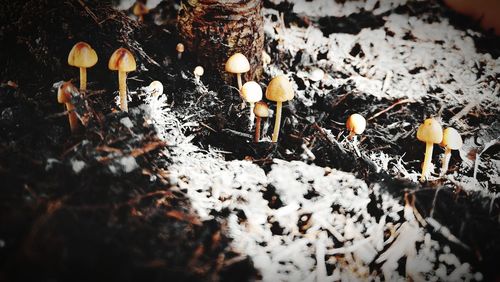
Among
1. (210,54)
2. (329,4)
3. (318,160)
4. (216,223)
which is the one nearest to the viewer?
(216,223)

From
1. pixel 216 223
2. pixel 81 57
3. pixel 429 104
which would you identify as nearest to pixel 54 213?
pixel 216 223

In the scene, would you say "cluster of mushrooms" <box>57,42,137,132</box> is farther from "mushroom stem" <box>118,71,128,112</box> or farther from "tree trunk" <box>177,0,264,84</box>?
"tree trunk" <box>177,0,264,84</box>

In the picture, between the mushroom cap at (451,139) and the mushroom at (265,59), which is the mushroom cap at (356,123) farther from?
the mushroom at (265,59)

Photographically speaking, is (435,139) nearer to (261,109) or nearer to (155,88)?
(261,109)

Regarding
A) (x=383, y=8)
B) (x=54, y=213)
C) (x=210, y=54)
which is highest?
(x=383, y=8)

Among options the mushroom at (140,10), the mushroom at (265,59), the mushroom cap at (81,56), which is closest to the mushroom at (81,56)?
the mushroom cap at (81,56)

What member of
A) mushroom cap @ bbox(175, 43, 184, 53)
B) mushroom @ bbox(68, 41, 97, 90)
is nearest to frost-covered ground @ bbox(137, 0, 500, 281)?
mushroom cap @ bbox(175, 43, 184, 53)

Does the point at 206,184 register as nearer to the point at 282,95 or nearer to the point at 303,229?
the point at 303,229

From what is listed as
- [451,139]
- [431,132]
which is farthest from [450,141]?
[431,132]
